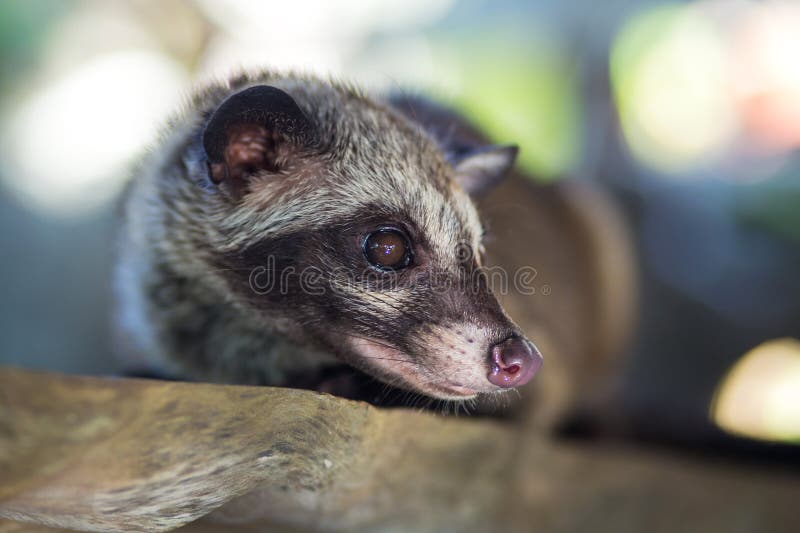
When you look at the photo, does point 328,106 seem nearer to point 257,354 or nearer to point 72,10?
point 257,354

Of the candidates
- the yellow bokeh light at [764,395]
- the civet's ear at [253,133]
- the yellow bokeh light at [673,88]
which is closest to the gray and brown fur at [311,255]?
the civet's ear at [253,133]

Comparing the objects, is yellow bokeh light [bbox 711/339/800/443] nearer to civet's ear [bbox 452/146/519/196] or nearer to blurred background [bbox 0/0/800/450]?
blurred background [bbox 0/0/800/450]

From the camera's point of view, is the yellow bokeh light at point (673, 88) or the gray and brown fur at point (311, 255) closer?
the gray and brown fur at point (311, 255)

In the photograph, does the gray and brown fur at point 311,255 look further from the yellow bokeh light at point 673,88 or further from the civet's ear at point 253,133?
the yellow bokeh light at point 673,88

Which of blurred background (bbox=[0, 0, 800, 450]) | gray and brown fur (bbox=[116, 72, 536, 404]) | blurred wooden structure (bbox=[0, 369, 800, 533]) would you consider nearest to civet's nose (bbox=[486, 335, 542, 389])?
gray and brown fur (bbox=[116, 72, 536, 404])

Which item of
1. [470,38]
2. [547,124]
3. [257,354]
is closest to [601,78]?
[547,124]

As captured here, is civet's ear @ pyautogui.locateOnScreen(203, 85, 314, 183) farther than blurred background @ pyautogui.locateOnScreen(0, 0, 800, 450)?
No
